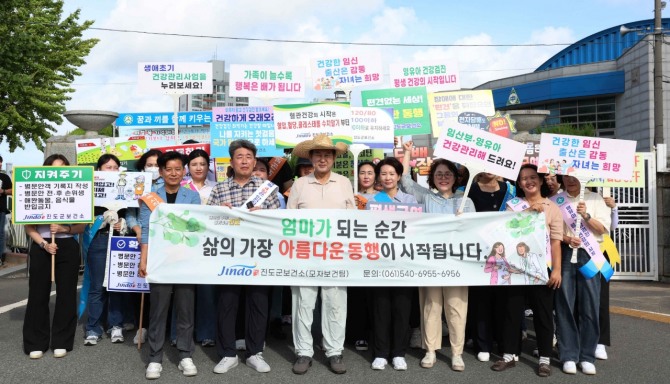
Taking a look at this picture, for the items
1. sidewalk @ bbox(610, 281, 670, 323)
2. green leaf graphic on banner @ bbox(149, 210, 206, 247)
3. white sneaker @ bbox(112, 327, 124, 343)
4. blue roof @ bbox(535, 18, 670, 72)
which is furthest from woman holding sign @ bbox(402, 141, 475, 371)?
blue roof @ bbox(535, 18, 670, 72)

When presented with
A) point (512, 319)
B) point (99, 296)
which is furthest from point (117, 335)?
point (512, 319)

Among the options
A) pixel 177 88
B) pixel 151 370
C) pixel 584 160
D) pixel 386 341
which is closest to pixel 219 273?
pixel 151 370

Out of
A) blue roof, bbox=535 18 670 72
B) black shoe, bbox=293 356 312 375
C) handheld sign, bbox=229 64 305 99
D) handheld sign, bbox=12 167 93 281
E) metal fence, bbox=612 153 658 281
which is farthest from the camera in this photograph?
blue roof, bbox=535 18 670 72

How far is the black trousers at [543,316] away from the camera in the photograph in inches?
199

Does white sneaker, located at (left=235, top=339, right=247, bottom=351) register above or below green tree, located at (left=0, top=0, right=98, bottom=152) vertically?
below

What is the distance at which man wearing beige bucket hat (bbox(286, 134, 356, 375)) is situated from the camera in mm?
5035

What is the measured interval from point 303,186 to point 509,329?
82.5 inches

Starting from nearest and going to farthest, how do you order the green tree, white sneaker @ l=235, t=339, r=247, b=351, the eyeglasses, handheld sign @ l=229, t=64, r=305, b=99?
the eyeglasses, white sneaker @ l=235, t=339, r=247, b=351, handheld sign @ l=229, t=64, r=305, b=99, the green tree

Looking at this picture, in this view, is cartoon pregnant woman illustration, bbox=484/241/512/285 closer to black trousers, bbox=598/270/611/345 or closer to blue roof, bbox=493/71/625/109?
black trousers, bbox=598/270/611/345

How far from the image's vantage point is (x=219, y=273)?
5.11m

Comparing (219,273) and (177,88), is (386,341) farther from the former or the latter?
(177,88)

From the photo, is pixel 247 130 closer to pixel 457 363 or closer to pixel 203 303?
pixel 203 303

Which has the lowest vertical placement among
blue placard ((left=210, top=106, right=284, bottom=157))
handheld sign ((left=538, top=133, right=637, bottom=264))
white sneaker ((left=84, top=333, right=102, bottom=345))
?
white sneaker ((left=84, top=333, right=102, bottom=345))

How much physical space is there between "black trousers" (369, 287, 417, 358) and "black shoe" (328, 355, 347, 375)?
12.2 inches
